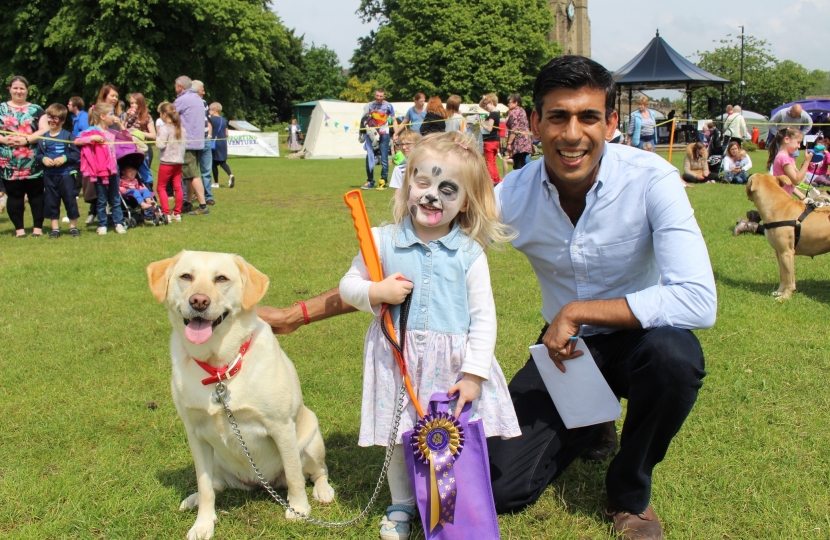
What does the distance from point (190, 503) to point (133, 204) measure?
8.84 metres

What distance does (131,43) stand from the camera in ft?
112

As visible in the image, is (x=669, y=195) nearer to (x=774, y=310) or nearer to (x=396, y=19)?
(x=774, y=310)

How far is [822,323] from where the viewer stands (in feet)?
18.4

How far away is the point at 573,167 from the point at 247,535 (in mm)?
2179

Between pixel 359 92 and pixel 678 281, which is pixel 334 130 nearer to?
pixel 359 92

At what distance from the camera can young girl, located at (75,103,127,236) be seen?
968 centimetres

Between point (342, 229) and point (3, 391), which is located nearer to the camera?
point (3, 391)

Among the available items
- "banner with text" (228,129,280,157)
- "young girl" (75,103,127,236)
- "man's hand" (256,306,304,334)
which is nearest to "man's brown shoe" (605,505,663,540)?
"man's hand" (256,306,304,334)

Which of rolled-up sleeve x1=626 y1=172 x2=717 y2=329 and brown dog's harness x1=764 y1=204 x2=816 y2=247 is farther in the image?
brown dog's harness x1=764 y1=204 x2=816 y2=247

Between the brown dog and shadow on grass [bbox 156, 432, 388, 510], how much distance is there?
4.84m

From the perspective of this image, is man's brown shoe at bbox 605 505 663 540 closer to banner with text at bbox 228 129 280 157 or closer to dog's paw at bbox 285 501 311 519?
dog's paw at bbox 285 501 311 519

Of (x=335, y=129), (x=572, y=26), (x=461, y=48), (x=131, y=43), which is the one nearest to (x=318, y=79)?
(x=572, y=26)

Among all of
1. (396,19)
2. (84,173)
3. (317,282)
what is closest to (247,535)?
(317,282)

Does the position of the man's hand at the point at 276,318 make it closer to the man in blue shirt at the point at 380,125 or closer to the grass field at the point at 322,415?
the grass field at the point at 322,415
